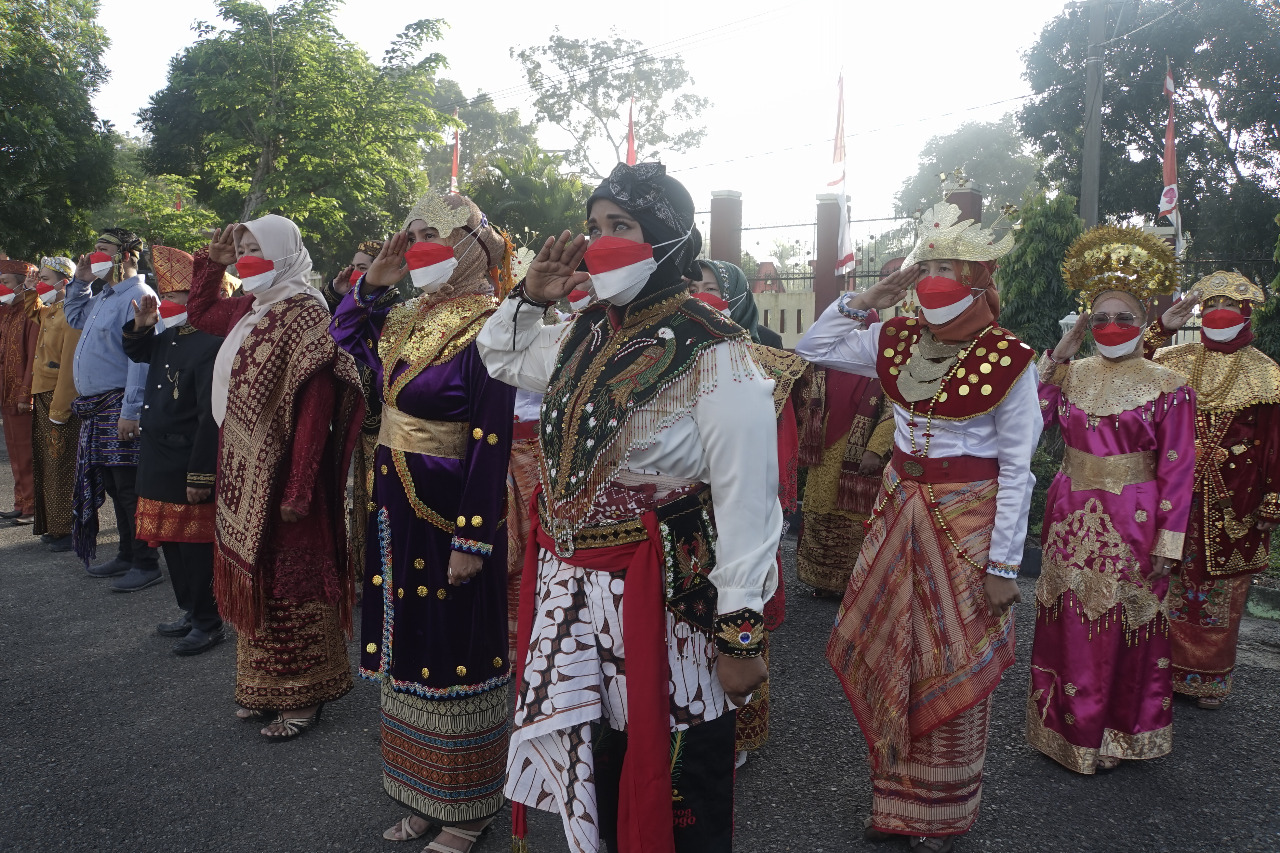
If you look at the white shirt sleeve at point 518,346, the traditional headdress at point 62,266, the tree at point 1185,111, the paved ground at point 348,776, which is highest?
the tree at point 1185,111

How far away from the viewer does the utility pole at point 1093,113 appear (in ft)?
35.7

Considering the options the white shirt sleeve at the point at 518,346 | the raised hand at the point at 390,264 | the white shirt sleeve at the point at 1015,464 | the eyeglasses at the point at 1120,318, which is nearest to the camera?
the white shirt sleeve at the point at 518,346

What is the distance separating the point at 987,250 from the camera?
10.4ft

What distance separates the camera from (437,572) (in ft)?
9.89

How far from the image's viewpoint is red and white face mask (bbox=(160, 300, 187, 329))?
4.89m

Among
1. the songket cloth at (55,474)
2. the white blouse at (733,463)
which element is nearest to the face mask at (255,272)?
the white blouse at (733,463)

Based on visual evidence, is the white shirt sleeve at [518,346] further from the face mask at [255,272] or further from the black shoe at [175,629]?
the black shoe at [175,629]

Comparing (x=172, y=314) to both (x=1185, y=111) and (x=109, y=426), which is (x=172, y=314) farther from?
(x=1185, y=111)

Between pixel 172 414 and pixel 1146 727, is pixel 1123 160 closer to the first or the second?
pixel 1146 727

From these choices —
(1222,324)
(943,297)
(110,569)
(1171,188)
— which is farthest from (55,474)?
(1171,188)

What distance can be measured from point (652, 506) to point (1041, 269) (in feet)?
35.2

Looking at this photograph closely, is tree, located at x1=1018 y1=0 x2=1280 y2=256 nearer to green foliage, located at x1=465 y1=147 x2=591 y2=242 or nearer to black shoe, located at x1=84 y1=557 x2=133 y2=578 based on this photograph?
→ green foliage, located at x1=465 y1=147 x2=591 y2=242

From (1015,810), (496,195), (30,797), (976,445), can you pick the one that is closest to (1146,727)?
(1015,810)

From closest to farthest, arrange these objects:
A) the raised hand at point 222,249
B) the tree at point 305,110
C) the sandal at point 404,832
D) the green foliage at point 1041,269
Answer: the sandal at point 404,832 → the raised hand at point 222,249 → the green foliage at point 1041,269 → the tree at point 305,110
